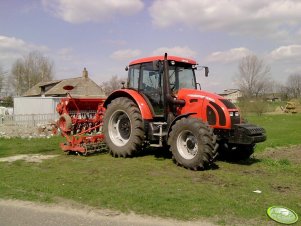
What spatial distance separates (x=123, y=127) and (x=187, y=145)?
2.66m

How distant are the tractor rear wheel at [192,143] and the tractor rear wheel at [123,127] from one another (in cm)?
135

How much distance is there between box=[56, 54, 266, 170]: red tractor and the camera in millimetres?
8820

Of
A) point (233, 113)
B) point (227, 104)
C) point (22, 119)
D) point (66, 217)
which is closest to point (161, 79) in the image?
point (227, 104)

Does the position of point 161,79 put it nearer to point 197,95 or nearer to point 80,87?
point 197,95

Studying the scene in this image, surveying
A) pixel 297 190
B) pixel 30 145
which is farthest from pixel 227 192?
pixel 30 145

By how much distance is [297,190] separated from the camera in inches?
275

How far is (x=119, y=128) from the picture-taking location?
1141 centimetres

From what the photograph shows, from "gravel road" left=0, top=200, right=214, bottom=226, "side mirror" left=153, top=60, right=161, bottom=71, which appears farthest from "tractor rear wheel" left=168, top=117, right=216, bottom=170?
"gravel road" left=0, top=200, right=214, bottom=226

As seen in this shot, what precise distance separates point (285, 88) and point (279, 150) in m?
81.7

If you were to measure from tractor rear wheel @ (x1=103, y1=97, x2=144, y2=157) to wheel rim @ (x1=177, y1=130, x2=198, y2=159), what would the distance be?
1.47 meters

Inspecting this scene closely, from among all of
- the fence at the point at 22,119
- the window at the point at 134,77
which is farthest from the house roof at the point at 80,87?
the window at the point at 134,77

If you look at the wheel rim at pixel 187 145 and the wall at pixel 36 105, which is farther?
the wall at pixel 36 105

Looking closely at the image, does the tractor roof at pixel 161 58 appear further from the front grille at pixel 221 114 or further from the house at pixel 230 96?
the front grille at pixel 221 114

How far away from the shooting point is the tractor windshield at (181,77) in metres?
10.3
